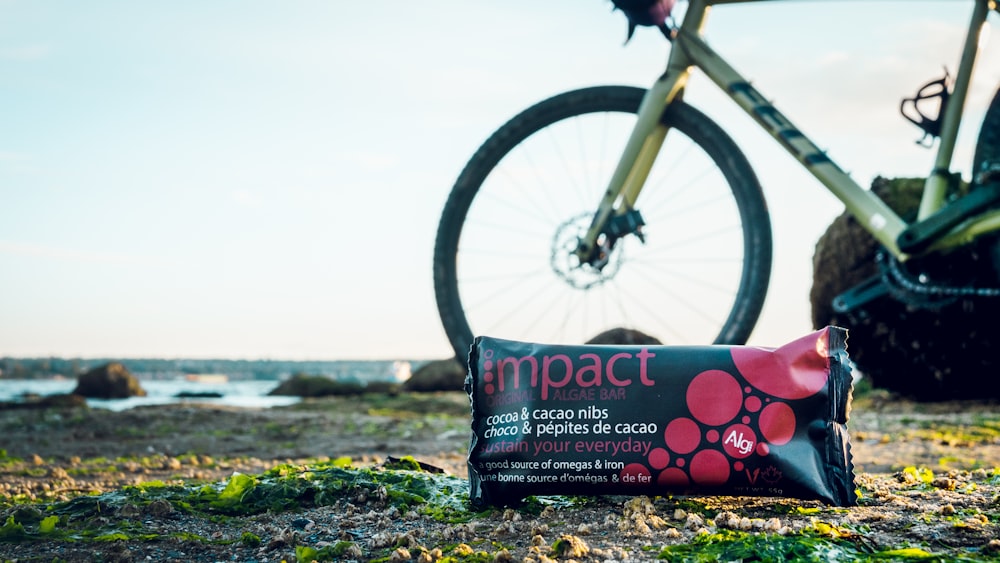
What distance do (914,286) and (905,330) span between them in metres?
2.86

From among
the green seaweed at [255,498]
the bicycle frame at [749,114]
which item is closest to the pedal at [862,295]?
the bicycle frame at [749,114]

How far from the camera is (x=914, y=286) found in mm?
4680

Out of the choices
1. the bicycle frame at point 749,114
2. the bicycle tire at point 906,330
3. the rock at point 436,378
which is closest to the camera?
the bicycle frame at point 749,114

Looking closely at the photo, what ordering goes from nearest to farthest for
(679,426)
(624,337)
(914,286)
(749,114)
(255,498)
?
(679,426)
(255,498)
(749,114)
(914,286)
(624,337)

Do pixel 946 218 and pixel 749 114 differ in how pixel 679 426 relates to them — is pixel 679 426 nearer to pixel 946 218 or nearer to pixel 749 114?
pixel 749 114

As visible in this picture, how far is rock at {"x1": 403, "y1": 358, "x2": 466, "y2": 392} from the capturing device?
36.0 feet

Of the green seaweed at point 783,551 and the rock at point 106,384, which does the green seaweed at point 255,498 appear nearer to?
the green seaweed at point 783,551

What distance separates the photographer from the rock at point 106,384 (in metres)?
16.6

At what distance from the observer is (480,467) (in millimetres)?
2203

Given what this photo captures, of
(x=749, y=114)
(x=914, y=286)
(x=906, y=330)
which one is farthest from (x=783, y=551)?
(x=906, y=330)

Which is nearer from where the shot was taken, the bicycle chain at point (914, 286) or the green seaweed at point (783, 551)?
the green seaweed at point (783, 551)

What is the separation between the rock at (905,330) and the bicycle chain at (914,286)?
176cm

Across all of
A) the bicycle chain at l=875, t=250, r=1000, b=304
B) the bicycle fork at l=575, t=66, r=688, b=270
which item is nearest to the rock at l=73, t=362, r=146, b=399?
the bicycle fork at l=575, t=66, r=688, b=270

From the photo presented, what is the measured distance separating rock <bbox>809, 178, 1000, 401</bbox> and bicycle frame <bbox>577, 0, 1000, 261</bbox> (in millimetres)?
2493
